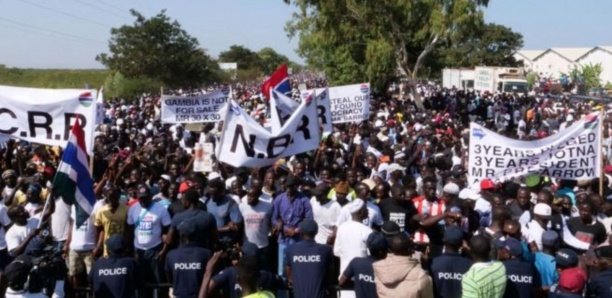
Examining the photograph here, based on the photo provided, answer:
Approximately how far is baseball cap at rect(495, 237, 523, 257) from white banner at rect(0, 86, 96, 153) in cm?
495

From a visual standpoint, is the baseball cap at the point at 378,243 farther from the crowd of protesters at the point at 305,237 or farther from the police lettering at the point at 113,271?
the police lettering at the point at 113,271

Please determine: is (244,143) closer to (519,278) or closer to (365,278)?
(365,278)

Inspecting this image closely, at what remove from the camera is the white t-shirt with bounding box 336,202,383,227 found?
7.67 m

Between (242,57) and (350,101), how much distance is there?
356 feet

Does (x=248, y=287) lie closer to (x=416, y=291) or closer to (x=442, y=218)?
(x=416, y=291)

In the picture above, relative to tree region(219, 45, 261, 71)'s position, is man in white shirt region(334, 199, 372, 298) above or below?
below

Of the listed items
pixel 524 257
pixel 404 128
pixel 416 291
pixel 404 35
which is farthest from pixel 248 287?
pixel 404 35

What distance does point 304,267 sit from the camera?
657 cm

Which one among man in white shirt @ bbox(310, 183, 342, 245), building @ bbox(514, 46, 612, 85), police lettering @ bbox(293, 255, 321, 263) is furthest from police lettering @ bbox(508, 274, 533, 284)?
building @ bbox(514, 46, 612, 85)

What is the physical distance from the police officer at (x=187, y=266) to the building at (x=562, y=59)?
99539 mm

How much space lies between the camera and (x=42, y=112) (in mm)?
9102

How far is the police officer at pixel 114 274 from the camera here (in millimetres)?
6250

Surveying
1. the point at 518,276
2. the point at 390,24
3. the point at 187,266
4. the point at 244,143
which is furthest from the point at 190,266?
the point at 390,24

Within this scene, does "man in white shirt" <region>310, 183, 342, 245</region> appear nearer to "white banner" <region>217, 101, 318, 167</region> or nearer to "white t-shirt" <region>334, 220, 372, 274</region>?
"white t-shirt" <region>334, 220, 372, 274</region>
